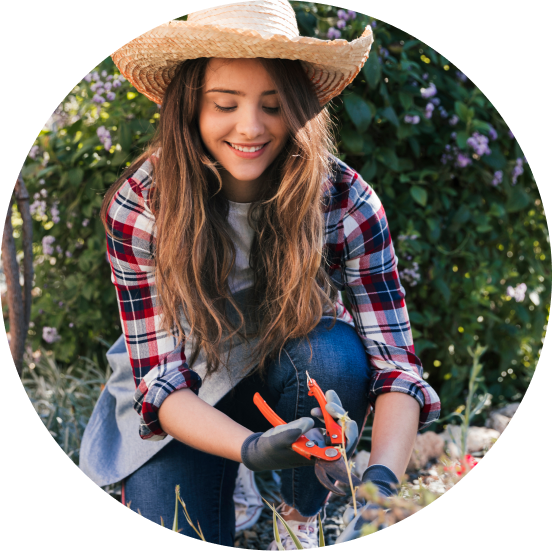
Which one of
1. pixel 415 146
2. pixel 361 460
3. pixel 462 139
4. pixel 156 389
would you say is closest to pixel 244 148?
pixel 156 389

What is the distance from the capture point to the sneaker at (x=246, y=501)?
1.62 meters

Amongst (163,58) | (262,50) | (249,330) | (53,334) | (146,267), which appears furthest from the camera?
(53,334)

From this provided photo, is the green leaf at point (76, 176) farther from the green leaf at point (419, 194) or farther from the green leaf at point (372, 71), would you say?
the green leaf at point (419, 194)

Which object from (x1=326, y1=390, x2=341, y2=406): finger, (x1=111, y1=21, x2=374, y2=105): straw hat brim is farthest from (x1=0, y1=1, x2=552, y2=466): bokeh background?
(x1=326, y1=390, x2=341, y2=406): finger

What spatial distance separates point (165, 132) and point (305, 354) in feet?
2.00

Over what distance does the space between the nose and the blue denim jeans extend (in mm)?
513

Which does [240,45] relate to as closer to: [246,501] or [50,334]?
[246,501]

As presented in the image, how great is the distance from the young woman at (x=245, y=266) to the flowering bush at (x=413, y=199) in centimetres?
48

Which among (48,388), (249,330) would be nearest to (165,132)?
(249,330)

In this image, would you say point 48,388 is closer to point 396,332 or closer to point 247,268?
point 247,268

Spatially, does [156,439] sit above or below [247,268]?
below

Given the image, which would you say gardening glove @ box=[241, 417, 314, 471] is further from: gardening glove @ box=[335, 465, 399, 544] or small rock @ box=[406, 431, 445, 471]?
small rock @ box=[406, 431, 445, 471]

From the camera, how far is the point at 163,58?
1.21 meters

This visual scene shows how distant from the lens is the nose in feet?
3.82
